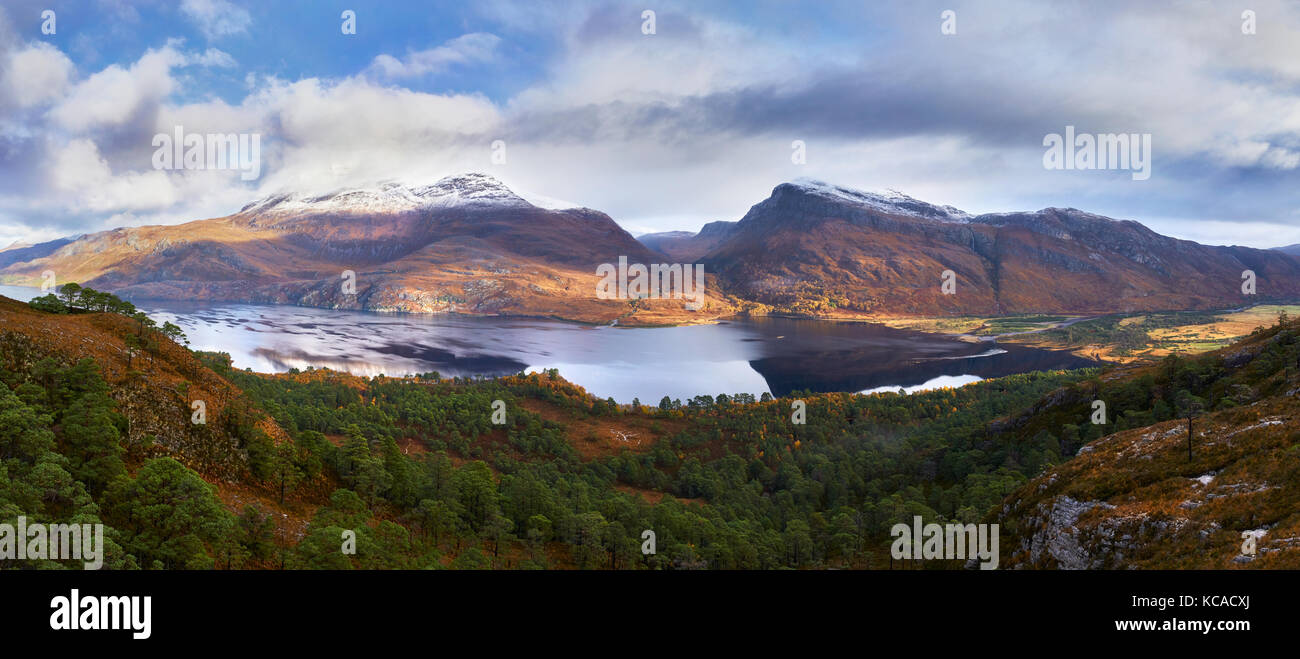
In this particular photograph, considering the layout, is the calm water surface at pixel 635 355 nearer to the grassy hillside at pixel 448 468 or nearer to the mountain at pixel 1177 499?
the grassy hillside at pixel 448 468

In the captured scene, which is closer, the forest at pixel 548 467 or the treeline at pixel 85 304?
the forest at pixel 548 467

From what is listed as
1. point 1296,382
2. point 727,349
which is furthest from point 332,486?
point 727,349

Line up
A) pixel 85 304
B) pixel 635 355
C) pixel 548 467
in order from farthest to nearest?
1. pixel 635 355
2. pixel 548 467
3. pixel 85 304

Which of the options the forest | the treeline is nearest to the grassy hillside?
the forest

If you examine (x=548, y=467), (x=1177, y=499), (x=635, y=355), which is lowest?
(x=548, y=467)

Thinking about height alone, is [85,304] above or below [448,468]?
above

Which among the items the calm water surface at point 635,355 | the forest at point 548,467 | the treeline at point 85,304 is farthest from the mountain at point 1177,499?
the calm water surface at point 635,355

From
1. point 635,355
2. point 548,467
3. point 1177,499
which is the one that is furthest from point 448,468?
point 635,355

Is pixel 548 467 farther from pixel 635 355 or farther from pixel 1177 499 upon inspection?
pixel 635 355

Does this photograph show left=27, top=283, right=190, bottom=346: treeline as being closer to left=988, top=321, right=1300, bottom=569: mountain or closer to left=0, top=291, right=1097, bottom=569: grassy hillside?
left=0, top=291, right=1097, bottom=569: grassy hillside

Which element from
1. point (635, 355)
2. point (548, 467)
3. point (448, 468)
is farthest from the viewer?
point (635, 355)
